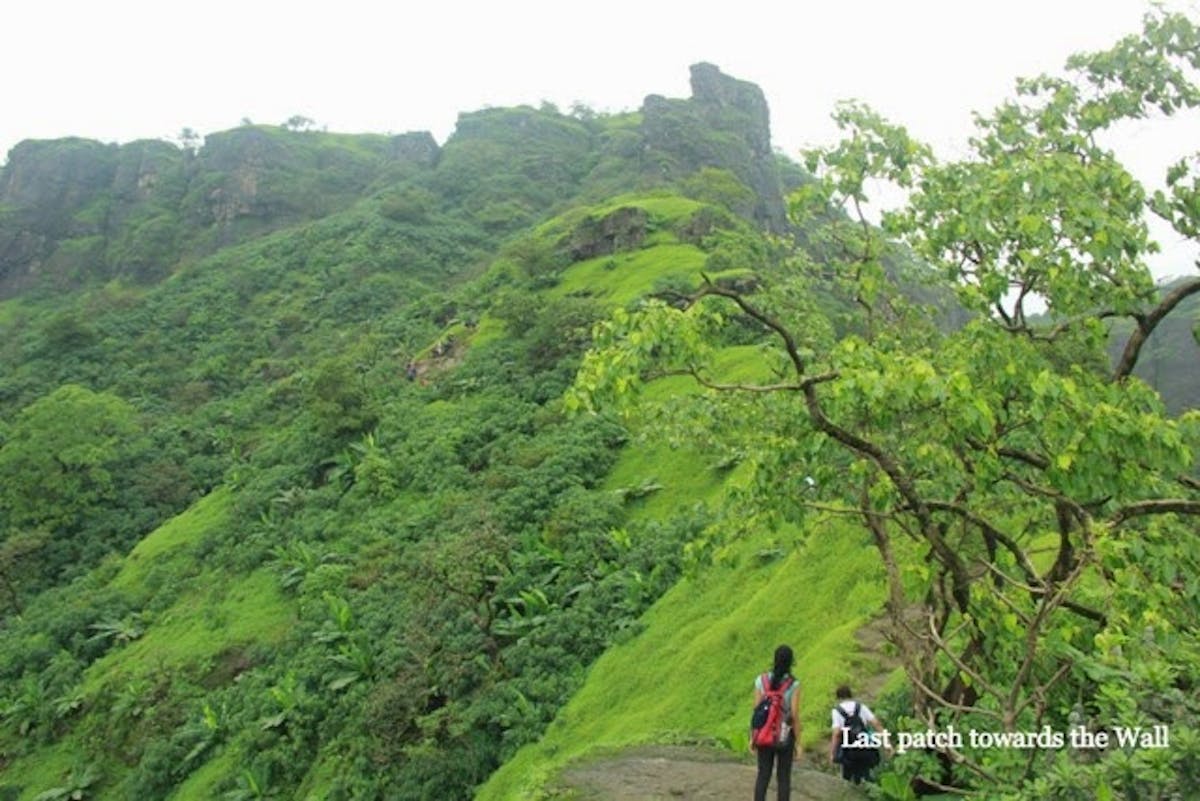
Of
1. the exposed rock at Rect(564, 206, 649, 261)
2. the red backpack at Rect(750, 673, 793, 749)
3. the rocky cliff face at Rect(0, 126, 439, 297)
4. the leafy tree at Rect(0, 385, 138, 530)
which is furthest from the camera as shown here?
the rocky cliff face at Rect(0, 126, 439, 297)

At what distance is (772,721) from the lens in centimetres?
738

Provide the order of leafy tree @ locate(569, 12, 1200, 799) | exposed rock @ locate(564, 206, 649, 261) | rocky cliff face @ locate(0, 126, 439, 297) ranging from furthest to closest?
1. rocky cliff face @ locate(0, 126, 439, 297)
2. exposed rock @ locate(564, 206, 649, 261)
3. leafy tree @ locate(569, 12, 1200, 799)

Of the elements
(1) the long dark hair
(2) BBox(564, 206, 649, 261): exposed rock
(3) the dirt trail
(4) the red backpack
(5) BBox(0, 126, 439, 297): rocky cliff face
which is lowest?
(3) the dirt trail

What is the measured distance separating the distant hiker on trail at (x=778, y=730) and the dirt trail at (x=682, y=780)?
25.2 inches

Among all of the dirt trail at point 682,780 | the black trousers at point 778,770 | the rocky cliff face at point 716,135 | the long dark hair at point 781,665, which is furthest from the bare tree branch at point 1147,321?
the rocky cliff face at point 716,135

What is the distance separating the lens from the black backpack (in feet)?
26.6

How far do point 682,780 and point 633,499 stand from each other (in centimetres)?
1329

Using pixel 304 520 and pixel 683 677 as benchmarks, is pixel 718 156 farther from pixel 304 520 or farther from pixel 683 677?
pixel 683 677

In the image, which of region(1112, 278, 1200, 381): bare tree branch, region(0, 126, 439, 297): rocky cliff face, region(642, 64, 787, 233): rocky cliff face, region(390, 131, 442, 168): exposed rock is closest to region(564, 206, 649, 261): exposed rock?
region(642, 64, 787, 233): rocky cliff face

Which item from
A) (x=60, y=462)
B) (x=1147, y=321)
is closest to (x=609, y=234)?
(x=60, y=462)

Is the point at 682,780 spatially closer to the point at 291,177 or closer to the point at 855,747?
the point at 855,747

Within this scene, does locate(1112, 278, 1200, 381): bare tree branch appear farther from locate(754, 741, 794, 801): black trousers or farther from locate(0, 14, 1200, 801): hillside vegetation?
locate(754, 741, 794, 801): black trousers

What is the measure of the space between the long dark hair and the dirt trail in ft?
3.95

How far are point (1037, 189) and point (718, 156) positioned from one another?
76912 millimetres
